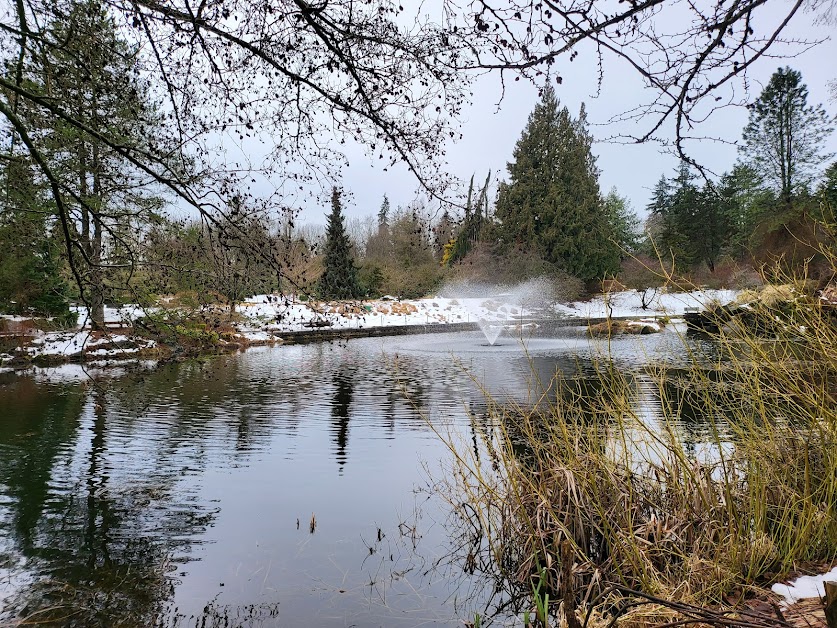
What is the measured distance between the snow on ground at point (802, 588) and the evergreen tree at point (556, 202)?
3082 cm

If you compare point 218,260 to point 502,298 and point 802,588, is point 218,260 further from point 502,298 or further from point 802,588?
point 502,298

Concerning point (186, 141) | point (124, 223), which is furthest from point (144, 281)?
point (186, 141)

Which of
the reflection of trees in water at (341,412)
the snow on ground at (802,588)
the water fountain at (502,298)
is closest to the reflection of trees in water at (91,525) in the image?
the reflection of trees in water at (341,412)

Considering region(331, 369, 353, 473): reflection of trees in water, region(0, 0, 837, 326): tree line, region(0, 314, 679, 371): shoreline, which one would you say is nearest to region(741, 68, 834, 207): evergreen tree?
region(0, 0, 837, 326): tree line

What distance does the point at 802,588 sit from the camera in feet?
9.87

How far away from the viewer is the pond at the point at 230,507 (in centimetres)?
378

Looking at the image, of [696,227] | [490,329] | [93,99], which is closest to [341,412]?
[93,99]

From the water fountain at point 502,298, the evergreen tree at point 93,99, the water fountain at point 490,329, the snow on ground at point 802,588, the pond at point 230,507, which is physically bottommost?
the pond at point 230,507

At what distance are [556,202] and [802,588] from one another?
32.9m

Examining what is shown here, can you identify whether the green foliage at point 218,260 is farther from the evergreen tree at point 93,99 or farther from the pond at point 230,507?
the pond at point 230,507

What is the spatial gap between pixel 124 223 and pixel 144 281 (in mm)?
591

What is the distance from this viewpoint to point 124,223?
503cm

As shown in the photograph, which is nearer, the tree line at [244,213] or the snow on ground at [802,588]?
the snow on ground at [802,588]

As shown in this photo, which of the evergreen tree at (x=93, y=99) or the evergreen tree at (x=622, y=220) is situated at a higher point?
the evergreen tree at (x=622, y=220)
